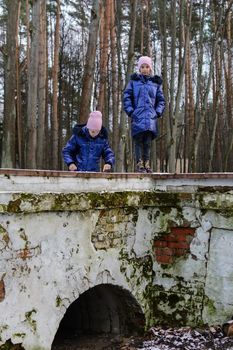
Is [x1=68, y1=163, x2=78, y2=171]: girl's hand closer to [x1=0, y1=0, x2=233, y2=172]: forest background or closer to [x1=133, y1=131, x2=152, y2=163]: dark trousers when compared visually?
[x1=133, y1=131, x2=152, y2=163]: dark trousers

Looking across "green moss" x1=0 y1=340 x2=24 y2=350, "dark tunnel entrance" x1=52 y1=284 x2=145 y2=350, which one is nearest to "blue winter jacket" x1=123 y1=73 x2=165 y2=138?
"dark tunnel entrance" x1=52 y1=284 x2=145 y2=350

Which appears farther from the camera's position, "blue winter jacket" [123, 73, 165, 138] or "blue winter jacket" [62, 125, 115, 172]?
"blue winter jacket" [123, 73, 165, 138]

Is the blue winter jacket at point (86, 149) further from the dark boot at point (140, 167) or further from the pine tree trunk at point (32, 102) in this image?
the pine tree trunk at point (32, 102)

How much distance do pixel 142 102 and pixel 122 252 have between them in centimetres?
213

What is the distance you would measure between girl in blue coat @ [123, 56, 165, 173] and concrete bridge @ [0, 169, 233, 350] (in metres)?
1.01

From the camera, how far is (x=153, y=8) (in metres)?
19.0

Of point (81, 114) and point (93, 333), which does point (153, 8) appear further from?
point (93, 333)

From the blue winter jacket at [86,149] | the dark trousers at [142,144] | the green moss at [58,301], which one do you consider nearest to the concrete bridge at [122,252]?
the green moss at [58,301]

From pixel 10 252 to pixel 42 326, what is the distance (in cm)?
71

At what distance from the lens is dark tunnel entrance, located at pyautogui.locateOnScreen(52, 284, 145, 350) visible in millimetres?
4785

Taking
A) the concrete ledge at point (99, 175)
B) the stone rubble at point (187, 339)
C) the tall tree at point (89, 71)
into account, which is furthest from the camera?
the tall tree at point (89, 71)

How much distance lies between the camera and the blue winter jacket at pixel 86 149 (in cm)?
550

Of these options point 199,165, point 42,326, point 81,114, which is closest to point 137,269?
point 42,326

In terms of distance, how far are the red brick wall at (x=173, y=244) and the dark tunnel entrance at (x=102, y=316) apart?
532 millimetres
